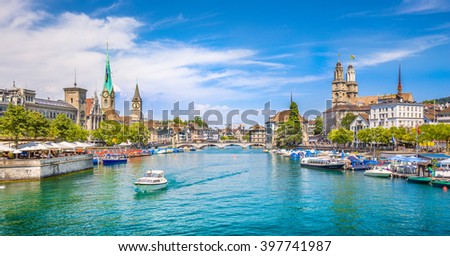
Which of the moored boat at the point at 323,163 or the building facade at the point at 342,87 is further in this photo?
the building facade at the point at 342,87

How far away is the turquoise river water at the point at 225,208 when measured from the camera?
23.0 m

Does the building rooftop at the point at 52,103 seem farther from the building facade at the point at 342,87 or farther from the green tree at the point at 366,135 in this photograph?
the building facade at the point at 342,87

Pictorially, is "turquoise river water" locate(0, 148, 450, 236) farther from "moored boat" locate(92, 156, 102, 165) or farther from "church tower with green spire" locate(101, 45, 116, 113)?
"church tower with green spire" locate(101, 45, 116, 113)

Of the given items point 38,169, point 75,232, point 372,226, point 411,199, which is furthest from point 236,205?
point 38,169

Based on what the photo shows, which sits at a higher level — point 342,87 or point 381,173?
point 342,87

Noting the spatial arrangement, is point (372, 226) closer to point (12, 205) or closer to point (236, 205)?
point (236, 205)

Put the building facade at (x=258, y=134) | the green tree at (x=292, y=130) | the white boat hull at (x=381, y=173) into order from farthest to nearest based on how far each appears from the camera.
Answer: the building facade at (x=258, y=134) < the green tree at (x=292, y=130) < the white boat hull at (x=381, y=173)

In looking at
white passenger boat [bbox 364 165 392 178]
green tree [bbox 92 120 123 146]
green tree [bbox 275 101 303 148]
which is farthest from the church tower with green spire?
white passenger boat [bbox 364 165 392 178]

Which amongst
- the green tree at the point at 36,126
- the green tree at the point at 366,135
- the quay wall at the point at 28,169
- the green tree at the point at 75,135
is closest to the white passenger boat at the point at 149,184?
the quay wall at the point at 28,169

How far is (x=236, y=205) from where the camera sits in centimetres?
2958

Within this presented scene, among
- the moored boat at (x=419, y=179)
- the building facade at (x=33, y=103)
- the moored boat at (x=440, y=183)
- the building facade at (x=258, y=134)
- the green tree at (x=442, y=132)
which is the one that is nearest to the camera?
the moored boat at (x=440, y=183)

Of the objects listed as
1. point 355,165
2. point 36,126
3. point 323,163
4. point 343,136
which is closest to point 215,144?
point 343,136

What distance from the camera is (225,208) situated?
93.4ft

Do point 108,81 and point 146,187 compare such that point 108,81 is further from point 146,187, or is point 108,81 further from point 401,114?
point 146,187
